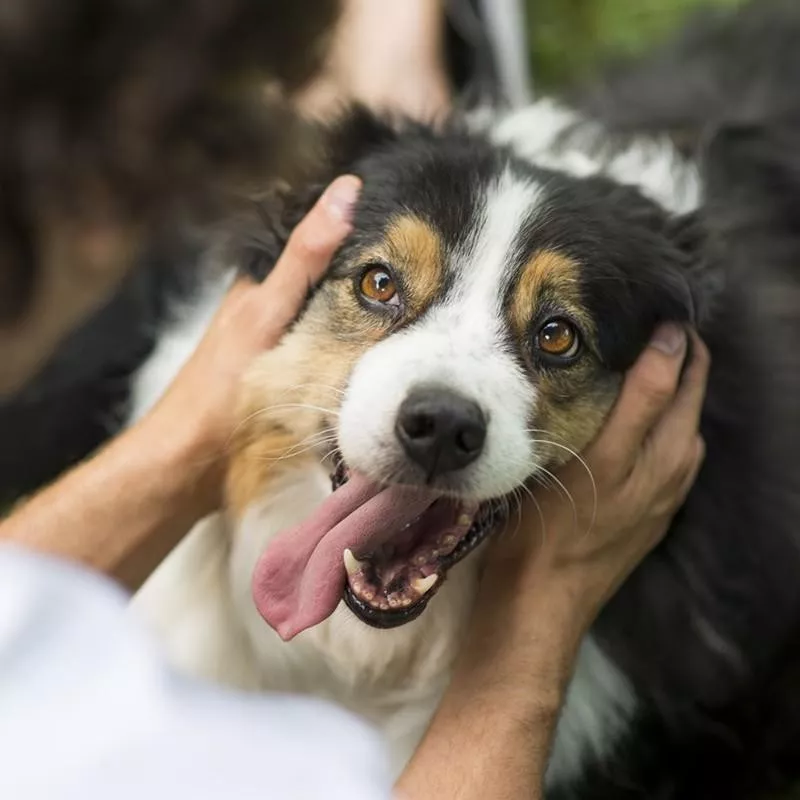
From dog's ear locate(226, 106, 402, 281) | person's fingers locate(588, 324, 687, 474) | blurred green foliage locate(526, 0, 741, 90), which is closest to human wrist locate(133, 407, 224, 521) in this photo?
dog's ear locate(226, 106, 402, 281)

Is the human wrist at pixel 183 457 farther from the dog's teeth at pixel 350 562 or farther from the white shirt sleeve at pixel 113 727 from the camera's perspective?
the white shirt sleeve at pixel 113 727

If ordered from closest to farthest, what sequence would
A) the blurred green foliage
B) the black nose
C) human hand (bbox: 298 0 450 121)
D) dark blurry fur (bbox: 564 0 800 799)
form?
the black nose
dark blurry fur (bbox: 564 0 800 799)
human hand (bbox: 298 0 450 121)
the blurred green foliage

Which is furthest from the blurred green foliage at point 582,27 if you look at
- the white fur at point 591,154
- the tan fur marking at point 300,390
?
the tan fur marking at point 300,390

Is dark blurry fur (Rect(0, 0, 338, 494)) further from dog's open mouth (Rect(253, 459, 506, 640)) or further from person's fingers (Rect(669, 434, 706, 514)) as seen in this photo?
person's fingers (Rect(669, 434, 706, 514))

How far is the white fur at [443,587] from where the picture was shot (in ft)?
4.02

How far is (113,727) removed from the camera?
0.66m

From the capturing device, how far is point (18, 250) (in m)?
2.36

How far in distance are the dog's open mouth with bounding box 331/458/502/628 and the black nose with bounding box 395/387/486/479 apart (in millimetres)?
127

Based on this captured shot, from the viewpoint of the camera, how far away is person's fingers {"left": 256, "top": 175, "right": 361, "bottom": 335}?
1.36 meters

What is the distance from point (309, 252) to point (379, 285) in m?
0.11

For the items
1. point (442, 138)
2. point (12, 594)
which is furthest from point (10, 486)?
point (12, 594)

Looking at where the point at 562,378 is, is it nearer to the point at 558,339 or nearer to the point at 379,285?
the point at 558,339

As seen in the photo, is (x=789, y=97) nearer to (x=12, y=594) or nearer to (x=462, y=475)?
(x=462, y=475)

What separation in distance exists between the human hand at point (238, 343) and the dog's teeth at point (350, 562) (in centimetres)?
27
